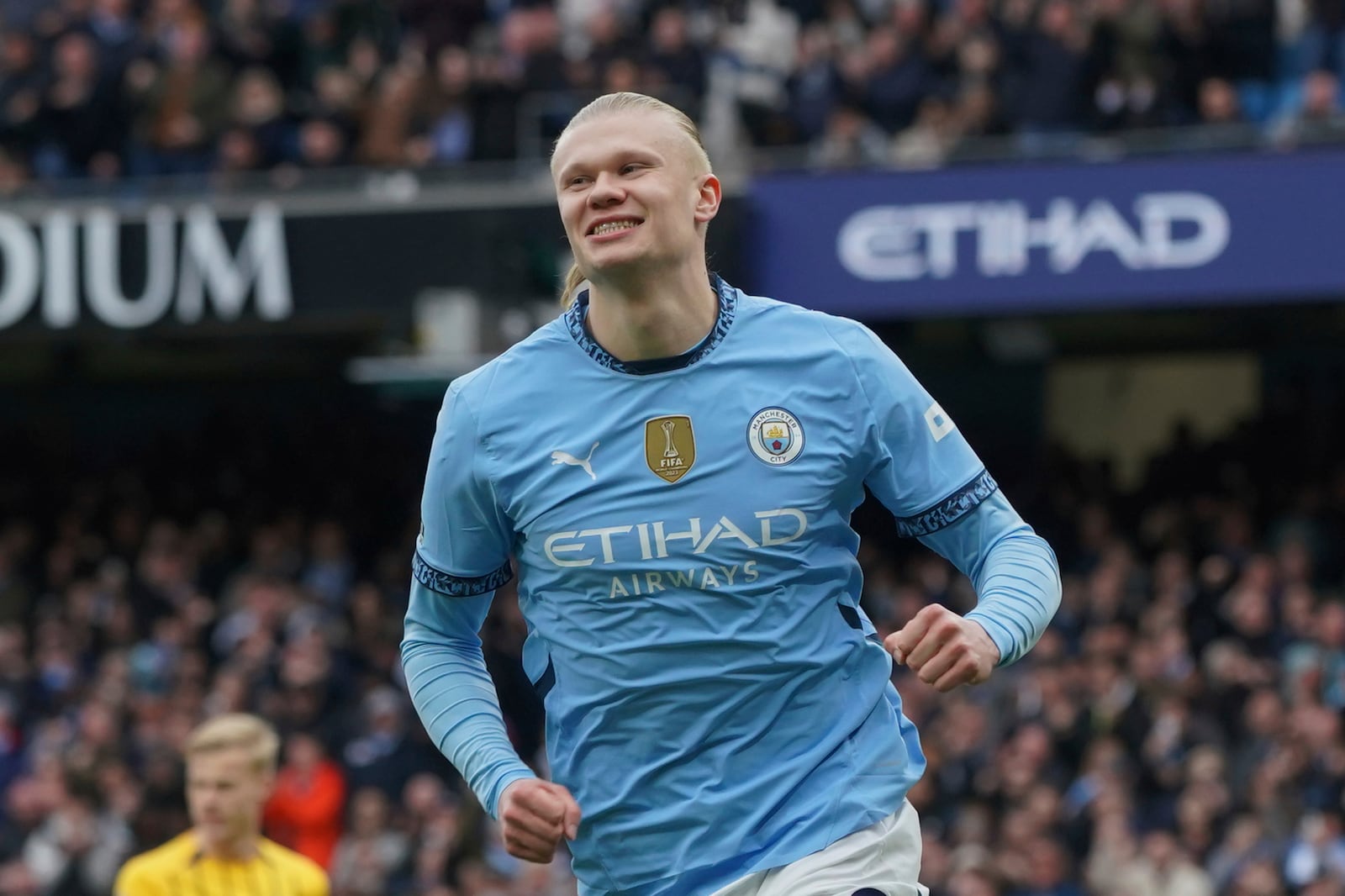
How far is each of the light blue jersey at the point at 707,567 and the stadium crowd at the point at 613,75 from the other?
11.1 meters

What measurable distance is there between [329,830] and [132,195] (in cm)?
487

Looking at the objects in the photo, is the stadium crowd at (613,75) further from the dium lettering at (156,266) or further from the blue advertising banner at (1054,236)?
the dium lettering at (156,266)

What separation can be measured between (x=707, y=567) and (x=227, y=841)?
3.84m

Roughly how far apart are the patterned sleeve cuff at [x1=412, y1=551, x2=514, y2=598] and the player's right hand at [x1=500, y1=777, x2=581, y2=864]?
0.51 metres

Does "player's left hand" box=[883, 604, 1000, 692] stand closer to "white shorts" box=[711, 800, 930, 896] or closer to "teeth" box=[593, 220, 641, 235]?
"white shorts" box=[711, 800, 930, 896]

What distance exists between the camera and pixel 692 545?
12.9 feet

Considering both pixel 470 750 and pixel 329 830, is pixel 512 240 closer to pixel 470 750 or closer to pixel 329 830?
pixel 329 830

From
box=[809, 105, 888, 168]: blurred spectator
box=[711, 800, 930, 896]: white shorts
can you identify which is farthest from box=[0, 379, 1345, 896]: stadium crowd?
box=[711, 800, 930, 896]: white shorts

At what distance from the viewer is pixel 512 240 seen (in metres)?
15.7

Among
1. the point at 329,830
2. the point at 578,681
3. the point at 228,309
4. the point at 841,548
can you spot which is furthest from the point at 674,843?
the point at 228,309

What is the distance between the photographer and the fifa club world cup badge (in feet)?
13.1

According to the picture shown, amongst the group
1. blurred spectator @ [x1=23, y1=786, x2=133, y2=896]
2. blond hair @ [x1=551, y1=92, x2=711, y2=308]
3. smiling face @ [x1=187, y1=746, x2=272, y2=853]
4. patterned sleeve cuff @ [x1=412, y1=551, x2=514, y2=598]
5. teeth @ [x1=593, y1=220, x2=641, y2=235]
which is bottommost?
blurred spectator @ [x1=23, y1=786, x2=133, y2=896]

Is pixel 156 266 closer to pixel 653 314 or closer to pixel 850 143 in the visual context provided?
pixel 850 143

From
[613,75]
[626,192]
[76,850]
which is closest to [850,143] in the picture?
[613,75]
